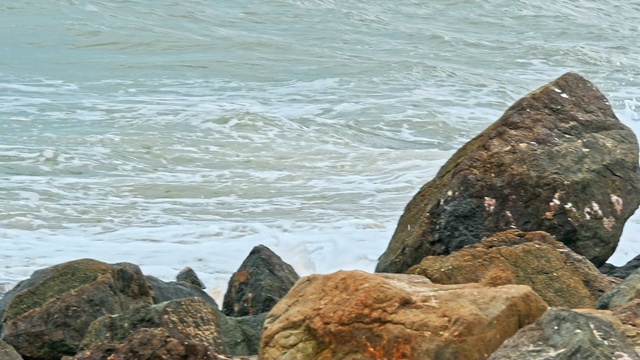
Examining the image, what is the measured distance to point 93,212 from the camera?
27.9 ft

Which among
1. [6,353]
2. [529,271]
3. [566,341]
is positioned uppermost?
[566,341]

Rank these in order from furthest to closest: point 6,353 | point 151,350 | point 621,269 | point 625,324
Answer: point 621,269, point 6,353, point 625,324, point 151,350

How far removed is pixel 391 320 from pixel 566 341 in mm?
539

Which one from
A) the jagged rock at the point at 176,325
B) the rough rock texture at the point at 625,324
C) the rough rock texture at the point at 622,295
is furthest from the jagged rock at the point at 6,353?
the rough rock texture at the point at 622,295

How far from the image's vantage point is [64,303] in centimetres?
442

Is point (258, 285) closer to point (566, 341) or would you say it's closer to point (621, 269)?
point (621, 269)

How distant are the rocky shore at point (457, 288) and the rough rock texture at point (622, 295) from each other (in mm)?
10

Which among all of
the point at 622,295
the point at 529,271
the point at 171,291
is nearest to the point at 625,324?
the point at 622,295

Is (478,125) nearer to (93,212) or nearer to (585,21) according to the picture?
(93,212)

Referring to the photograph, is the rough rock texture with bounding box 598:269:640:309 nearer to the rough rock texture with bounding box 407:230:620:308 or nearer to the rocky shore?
the rocky shore

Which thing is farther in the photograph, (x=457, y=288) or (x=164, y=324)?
(x=164, y=324)

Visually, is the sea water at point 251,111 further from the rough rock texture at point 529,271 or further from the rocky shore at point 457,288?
the rough rock texture at point 529,271

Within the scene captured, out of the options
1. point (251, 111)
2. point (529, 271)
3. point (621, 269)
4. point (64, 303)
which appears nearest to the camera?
point (529, 271)

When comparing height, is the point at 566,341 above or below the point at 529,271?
above
